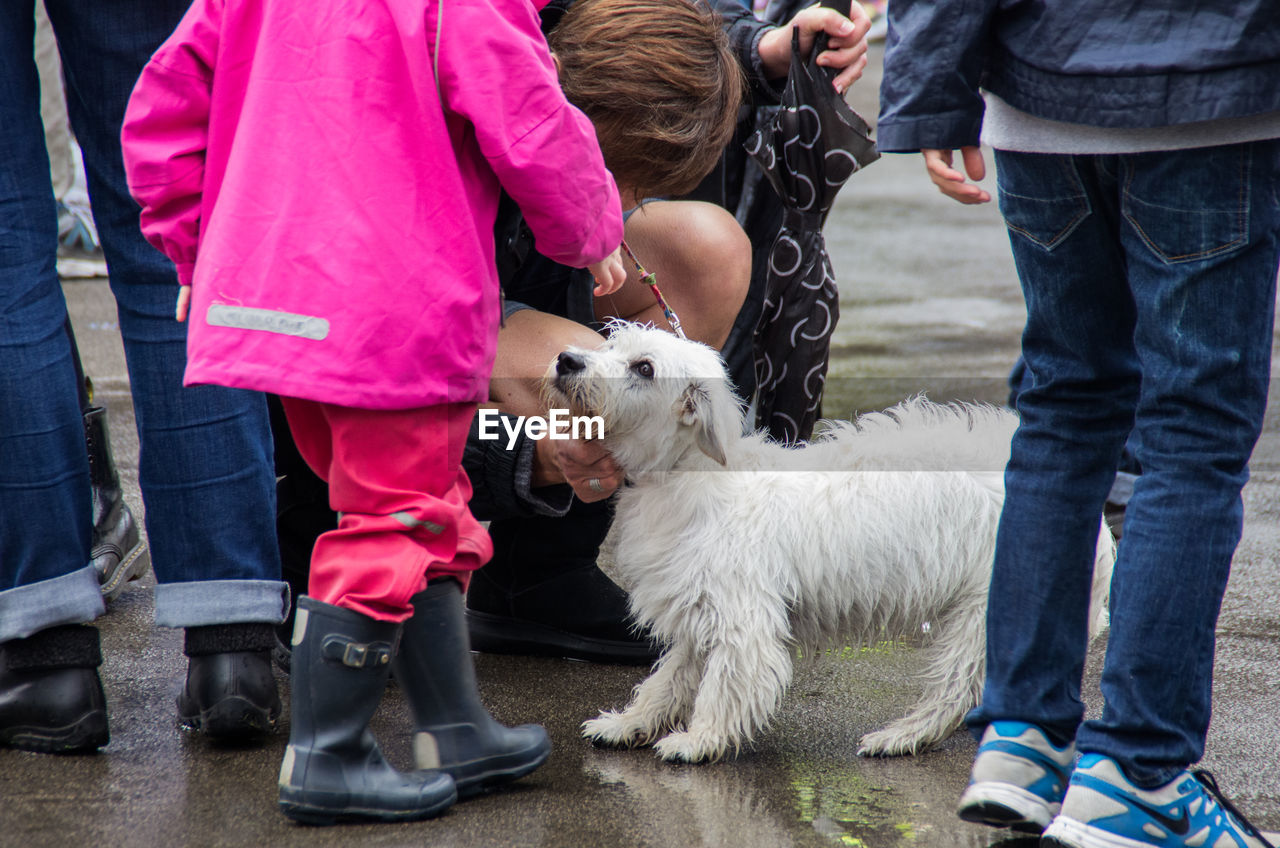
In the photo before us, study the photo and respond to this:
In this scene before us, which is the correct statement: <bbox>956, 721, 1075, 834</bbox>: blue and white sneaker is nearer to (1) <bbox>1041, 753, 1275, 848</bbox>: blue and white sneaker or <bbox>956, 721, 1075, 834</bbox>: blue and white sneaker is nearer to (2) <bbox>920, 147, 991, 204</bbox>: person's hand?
(1) <bbox>1041, 753, 1275, 848</bbox>: blue and white sneaker

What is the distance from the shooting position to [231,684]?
7.13ft

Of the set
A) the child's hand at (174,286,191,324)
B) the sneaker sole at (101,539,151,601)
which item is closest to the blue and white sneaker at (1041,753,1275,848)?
the child's hand at (174,286,191,324)

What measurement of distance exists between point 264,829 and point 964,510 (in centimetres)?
133

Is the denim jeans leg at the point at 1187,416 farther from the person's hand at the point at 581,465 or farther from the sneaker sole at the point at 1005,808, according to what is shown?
the person's hand at the point at 581,465

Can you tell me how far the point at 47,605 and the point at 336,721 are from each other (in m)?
0.62

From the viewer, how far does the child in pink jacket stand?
1.83 m

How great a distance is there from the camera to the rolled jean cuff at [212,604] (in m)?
2.21

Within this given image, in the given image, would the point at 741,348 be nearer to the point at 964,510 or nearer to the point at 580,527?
the point at 580,527

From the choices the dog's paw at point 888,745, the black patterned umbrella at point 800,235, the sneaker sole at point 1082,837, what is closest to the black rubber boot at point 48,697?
the dog's paw at point 888,745

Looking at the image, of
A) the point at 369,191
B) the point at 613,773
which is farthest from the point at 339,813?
the point at 369,191

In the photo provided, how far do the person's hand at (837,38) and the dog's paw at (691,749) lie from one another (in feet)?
5.04

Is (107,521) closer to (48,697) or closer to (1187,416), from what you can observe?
(48,697)

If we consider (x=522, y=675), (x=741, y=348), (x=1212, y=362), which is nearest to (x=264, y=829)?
(x=522, y=675)

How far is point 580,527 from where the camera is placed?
2.82 m
